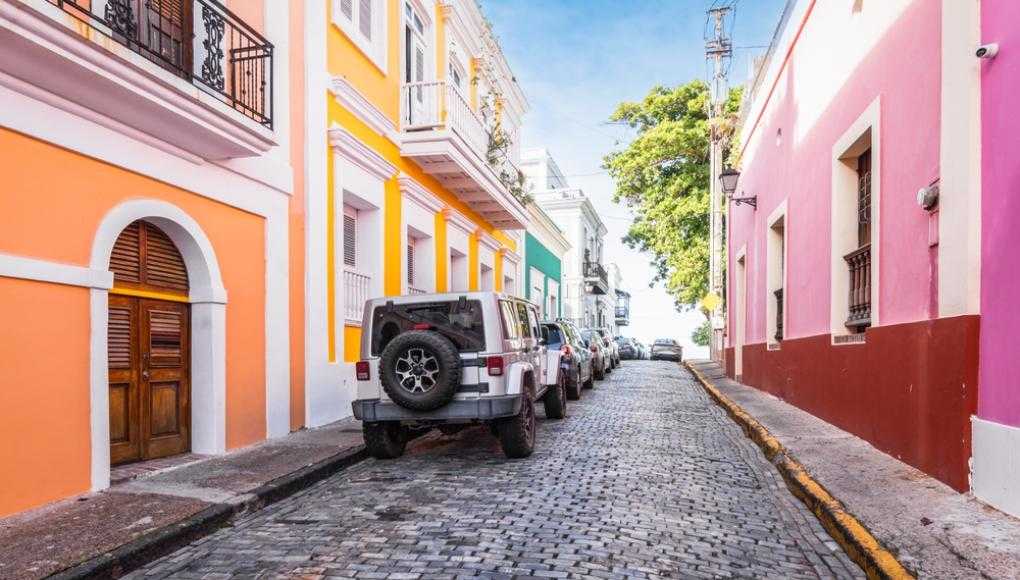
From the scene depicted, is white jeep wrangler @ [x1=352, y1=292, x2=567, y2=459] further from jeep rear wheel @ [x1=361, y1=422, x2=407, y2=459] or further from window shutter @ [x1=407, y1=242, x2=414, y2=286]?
window shutter @ [x1=407, y1=242, x2=414, y2=286]

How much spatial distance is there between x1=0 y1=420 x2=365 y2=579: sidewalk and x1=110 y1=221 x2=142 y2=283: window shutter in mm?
1751

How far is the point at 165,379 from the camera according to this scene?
6.95m

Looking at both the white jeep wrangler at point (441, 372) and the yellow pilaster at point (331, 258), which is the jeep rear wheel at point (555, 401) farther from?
the yellow pilaster at point (331, 258)

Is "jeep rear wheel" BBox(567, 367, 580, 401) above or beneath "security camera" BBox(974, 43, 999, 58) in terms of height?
beneath

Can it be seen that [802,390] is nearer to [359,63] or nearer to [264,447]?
[264,447]

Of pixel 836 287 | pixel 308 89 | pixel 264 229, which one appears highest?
pixel 308 89

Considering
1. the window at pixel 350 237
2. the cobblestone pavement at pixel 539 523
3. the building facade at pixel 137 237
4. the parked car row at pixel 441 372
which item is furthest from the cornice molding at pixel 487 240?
the cobblestone pavement at pixel 539 523

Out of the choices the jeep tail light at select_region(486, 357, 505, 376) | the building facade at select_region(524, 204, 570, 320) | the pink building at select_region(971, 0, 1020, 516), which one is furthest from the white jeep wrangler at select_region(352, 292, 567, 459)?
the building facade at select_region(524, 204, 570, 320)

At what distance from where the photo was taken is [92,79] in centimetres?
536

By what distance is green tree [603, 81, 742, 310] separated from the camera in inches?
965

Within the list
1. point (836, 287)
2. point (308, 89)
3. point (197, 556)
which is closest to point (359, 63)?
point (308, 89)

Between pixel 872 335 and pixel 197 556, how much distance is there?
616 centimetres

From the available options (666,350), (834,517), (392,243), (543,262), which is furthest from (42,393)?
(666,350)

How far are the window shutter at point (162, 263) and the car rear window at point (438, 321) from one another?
1.97 meters
